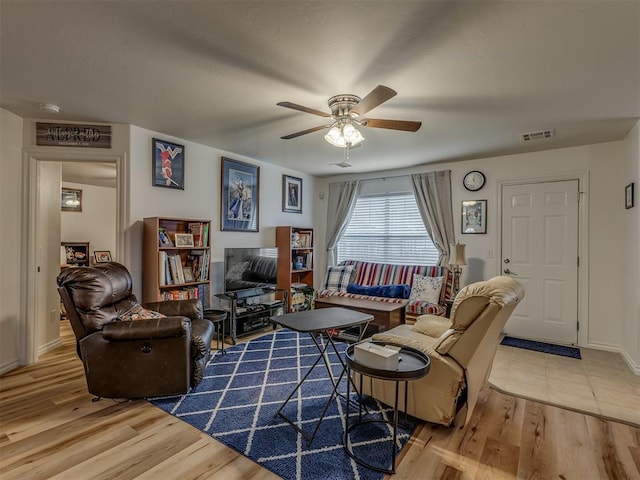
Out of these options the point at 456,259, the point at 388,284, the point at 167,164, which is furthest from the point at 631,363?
the point at 167,164

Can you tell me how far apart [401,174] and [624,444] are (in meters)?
3.94

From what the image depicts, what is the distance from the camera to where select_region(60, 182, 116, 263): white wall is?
6.10 metres

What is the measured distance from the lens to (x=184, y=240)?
3.67 meters

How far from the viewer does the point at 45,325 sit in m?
3.65

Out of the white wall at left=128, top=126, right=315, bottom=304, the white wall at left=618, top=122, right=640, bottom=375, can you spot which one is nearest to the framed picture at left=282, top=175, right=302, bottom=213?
the white wall at left=128, top=126, right=315, bottom=304

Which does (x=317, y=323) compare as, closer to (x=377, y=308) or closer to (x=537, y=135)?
Result: (x=377, y=308)

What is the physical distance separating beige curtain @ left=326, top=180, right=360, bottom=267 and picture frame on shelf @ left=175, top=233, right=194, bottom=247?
2640 mm

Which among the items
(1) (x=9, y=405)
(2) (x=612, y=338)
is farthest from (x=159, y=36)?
(2) (x=612, y=338)

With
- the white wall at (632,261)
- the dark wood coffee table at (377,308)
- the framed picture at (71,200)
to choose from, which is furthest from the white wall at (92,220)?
the white wall at (632,261)

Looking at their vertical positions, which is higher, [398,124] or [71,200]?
[398,124]

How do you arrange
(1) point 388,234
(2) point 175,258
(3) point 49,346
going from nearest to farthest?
1. (2) point 175,258
2. (3) point 49,346
3. (1) point 388,234

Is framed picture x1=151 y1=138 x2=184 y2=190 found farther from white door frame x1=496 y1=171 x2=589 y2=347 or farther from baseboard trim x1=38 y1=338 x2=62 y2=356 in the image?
white door frame x1=496 y1=171 x2=589 y2=347

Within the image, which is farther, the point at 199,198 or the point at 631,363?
the point at 199,198

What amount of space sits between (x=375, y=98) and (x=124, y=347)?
2.45 metres
